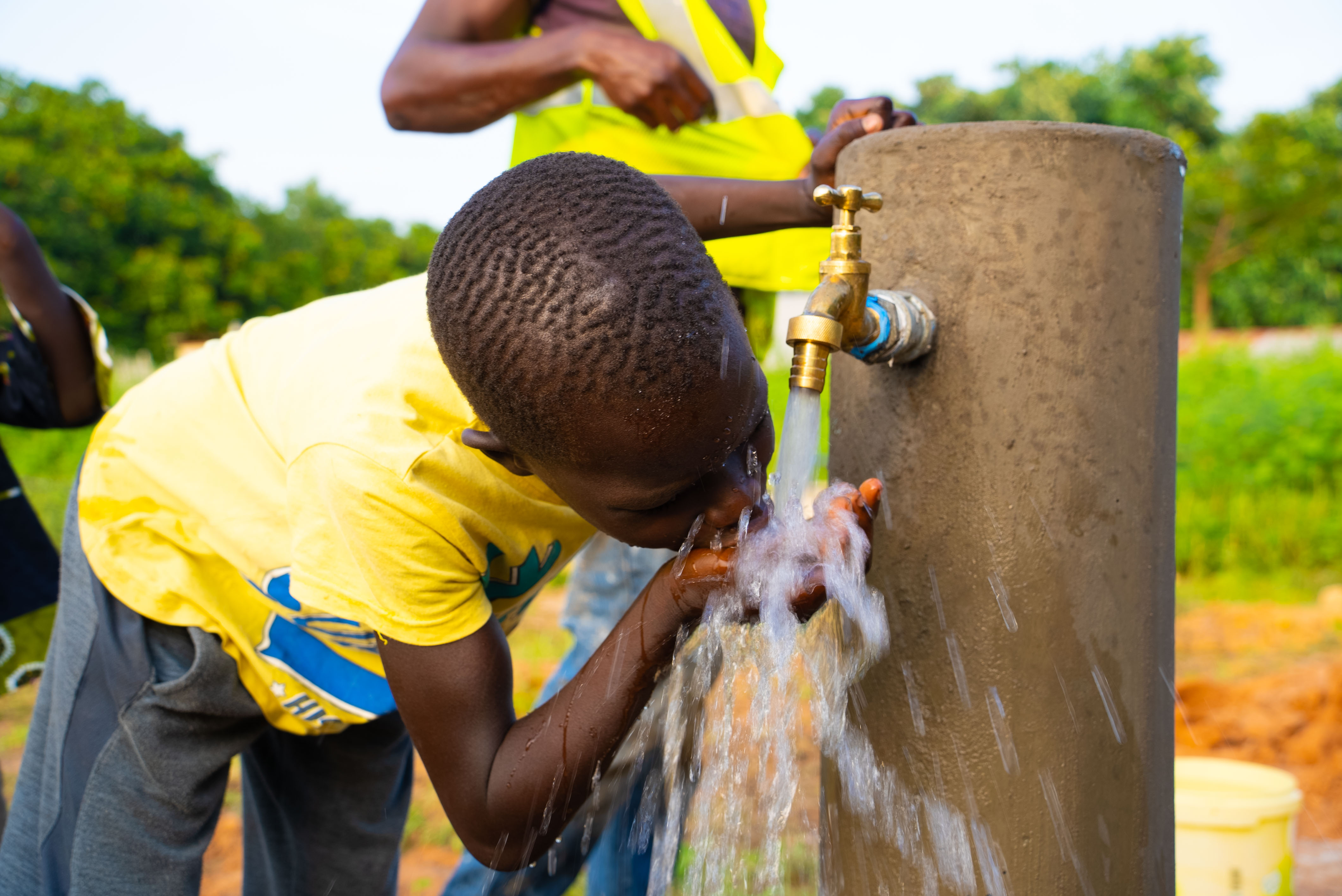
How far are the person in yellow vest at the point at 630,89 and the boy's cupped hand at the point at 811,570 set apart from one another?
26.4 inches

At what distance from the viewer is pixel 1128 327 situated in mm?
1430

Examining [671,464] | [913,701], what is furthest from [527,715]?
[913,701]

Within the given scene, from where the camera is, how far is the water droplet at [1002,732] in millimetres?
1451

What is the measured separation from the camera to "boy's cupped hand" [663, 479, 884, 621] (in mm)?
1203

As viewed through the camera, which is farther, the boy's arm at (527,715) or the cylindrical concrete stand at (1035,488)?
the cylindrical concrete stand at (1035,488)

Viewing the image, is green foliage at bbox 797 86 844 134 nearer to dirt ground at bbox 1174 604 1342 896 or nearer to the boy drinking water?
dirt ground at bbox 1174 604 1342 896

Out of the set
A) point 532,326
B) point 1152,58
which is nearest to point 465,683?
point 532,326

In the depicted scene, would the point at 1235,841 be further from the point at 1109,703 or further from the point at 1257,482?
the point at 1257,482

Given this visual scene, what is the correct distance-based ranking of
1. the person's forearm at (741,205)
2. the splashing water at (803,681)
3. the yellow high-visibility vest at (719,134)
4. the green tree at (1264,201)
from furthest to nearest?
the green tree at (1264,201) → the yellow high-visibility vest at (719,134) → the person's forearm at (741,205) → the splashing water at (803,681)

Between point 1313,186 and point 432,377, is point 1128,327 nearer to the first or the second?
point 432,377

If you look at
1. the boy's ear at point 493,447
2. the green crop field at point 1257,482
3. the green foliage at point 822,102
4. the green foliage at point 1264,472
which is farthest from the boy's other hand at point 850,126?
the green foliage at point 822,102

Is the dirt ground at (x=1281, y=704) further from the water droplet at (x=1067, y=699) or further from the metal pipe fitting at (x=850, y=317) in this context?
the metal pipe fitting at (x=850, y=317)

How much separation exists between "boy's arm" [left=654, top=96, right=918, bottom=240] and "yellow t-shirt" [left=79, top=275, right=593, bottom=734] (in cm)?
43

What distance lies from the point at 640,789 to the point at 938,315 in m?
1.63
